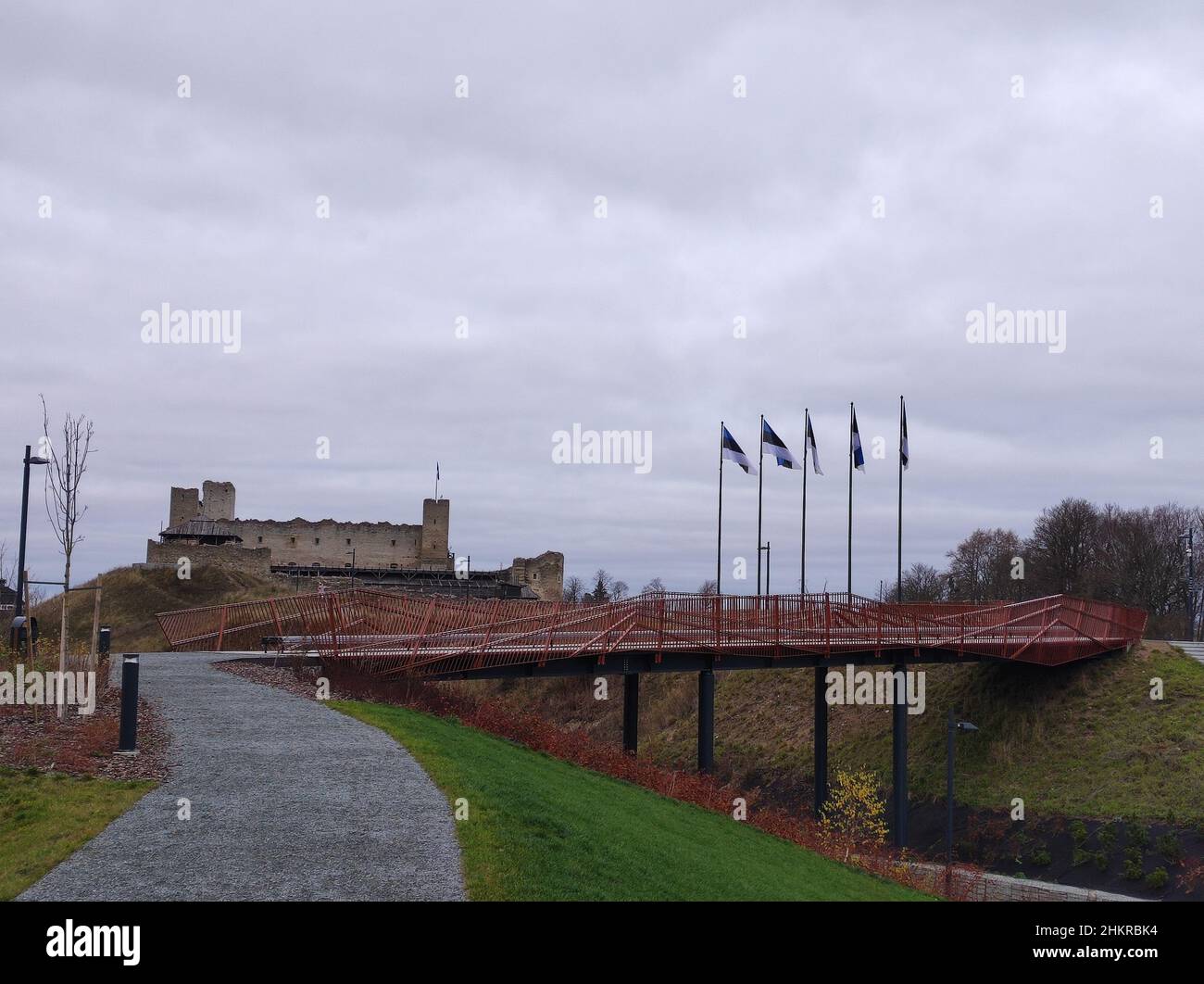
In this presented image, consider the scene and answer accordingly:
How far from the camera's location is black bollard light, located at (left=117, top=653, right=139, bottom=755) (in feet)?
47.3

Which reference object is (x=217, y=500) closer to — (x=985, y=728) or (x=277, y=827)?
(x=985, y=728)

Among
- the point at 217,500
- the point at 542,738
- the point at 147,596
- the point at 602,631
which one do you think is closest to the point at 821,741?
the point at 602,631

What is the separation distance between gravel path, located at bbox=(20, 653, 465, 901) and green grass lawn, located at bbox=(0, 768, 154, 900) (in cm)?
20

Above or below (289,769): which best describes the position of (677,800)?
below

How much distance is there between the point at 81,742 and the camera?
49.3 ft

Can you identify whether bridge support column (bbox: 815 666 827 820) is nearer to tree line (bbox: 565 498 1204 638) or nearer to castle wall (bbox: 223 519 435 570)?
tree line (bbox: 565 498 1204 638)

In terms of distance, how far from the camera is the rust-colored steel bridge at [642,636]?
23656mm

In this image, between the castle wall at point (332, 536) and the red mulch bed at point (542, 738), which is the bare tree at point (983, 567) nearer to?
the castle wall at point (332, 536)

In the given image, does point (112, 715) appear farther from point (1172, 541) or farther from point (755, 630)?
point (1172, 541)

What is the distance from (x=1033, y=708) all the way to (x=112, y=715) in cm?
3111

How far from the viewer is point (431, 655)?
22.9m

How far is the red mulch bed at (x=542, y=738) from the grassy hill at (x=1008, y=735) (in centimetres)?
1015
